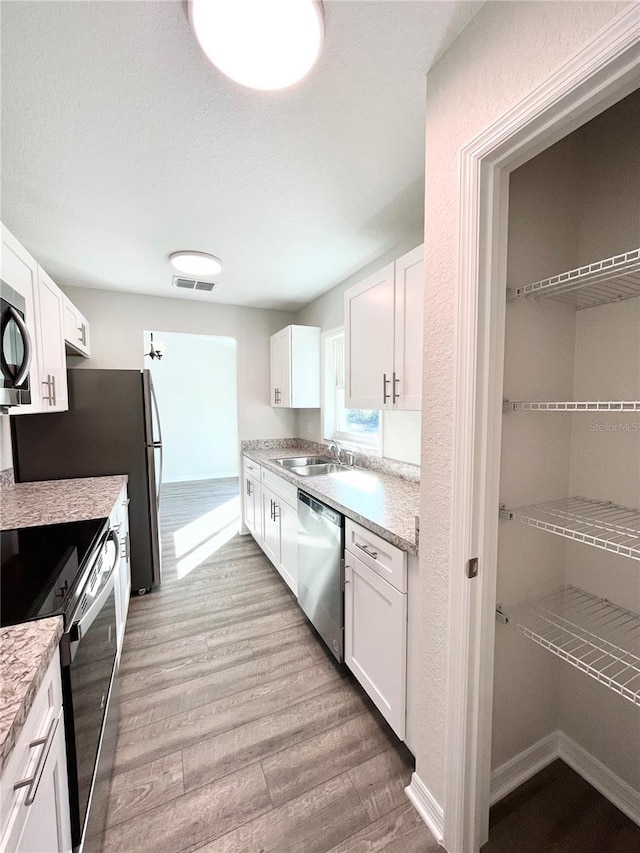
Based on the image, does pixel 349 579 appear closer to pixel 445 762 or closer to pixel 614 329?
pixel 445 762

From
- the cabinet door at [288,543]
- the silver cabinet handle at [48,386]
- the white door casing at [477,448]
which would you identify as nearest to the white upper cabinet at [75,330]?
the silver cabinet handle at [48,386]

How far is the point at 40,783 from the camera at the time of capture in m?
0.76

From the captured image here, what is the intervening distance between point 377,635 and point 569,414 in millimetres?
1203

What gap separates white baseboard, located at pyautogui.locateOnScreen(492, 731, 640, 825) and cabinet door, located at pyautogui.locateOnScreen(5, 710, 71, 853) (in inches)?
55.1

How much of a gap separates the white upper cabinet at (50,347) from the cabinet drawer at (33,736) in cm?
152

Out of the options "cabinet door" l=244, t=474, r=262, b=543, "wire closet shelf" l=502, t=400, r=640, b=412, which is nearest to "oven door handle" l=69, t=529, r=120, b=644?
"wire closet shelf" l=502, t=400, r=640, b=412

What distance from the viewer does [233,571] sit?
9.98ft

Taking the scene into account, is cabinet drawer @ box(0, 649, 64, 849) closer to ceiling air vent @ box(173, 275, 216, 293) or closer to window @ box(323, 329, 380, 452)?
window @ box(323, 329, 380, 452)

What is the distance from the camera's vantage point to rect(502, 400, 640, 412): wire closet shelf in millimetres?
853

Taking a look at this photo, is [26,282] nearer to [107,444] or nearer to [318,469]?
[107,444]

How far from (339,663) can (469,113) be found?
95.3 inches

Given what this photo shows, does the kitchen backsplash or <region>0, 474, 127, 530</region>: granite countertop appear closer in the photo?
<region>0, 474, 127, 530</region>: granite countertop

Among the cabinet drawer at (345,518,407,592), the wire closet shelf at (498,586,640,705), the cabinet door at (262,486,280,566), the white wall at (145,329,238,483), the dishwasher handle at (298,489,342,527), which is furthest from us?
the white wall at (145,329,238,483)

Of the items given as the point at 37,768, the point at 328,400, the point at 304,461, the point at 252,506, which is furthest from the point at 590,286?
the point at 252,506
